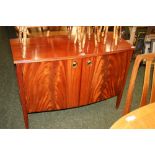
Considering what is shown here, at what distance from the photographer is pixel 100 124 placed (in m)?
2.05

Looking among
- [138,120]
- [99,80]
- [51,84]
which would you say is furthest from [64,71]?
[138,120]

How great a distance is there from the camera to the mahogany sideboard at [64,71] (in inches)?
63.6

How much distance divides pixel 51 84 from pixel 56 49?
29cm

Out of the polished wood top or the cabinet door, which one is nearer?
the polished wood top

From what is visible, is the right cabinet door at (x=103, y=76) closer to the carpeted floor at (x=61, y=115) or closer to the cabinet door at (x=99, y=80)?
the cabinet door at (x=99, y=80)

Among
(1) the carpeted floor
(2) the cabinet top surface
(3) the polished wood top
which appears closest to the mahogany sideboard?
(2) the cabinet top surface

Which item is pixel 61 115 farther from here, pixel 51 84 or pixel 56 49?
pixel 56 49

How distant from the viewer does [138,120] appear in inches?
39.0

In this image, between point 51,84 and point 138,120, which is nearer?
point 138,120

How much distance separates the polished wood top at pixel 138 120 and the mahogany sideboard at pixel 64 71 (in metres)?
0.76

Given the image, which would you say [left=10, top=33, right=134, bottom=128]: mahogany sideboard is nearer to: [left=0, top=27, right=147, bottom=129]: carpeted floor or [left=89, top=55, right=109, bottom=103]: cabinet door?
→ [left=89, top=55, right=109, bottom=103]: cabinet door

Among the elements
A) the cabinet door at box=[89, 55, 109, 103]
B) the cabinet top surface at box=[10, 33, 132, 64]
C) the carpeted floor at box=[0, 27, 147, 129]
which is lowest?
the carpeted floor at box=[0, 27, 147, 129]

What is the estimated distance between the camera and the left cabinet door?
1621mm

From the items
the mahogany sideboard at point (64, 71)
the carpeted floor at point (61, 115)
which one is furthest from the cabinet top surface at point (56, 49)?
the carpeted floor at point (61, 115)
